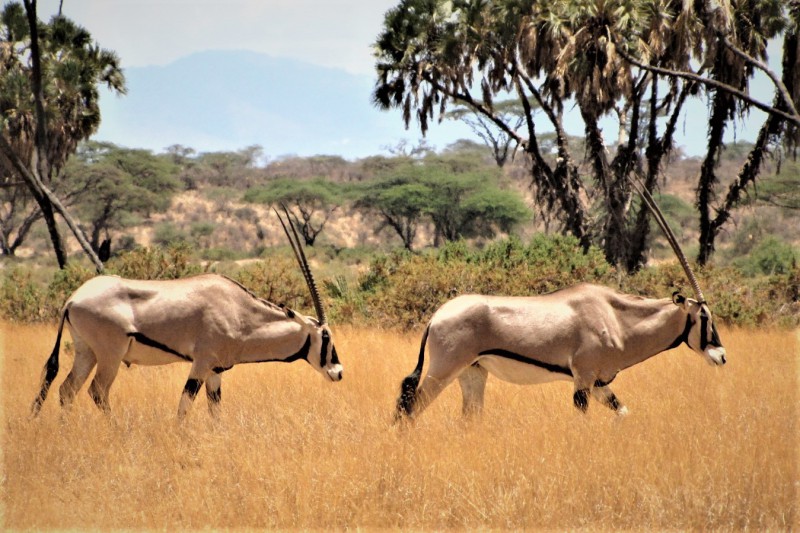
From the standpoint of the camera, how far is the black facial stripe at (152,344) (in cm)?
647

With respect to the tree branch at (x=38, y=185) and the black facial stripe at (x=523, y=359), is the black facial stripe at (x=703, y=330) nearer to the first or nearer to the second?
the black facial stripe at (x=523, y=359)

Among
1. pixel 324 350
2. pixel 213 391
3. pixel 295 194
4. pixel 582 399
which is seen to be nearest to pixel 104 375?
pixel 213 391

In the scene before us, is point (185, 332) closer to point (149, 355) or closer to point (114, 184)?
point (149, 355)

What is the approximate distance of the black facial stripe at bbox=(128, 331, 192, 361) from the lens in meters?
6.47

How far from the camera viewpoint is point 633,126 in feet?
63.7

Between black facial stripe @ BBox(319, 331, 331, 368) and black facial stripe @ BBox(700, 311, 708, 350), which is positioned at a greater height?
black facial stripe @ BBox(700, 311, 708, 350)

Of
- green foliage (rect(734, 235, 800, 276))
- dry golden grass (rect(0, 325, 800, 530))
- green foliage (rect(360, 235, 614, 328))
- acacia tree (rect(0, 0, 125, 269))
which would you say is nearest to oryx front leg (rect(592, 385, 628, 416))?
dry golden grass (rect(0, 325, 800, 530))

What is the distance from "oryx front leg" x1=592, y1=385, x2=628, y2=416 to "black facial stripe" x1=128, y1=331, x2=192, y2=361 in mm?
3136

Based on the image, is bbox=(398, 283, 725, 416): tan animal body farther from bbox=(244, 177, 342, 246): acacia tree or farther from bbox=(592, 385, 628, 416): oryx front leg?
bbox=(244, 177, 342, 246): acacia tree

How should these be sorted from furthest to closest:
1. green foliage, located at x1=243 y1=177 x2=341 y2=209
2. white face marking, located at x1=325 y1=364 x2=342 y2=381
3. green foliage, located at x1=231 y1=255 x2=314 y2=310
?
1. green foliage, located at x1=243 y1=177 x2=341 y2=209
2. green foliage, located at x1=231 y1=255 x2=314 y2=310
3. white face marking, located at x1=325 y1=364 x2=342 y2=381

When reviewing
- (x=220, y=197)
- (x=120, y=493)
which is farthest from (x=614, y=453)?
(x=220, y=197)

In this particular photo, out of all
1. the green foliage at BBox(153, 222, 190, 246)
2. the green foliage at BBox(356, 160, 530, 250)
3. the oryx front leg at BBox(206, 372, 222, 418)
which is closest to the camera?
the oryx front leg at BBox(206, 372, 222, 418)

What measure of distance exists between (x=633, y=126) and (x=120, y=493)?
1658 cm

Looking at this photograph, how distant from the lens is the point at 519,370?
6176 millimetres
